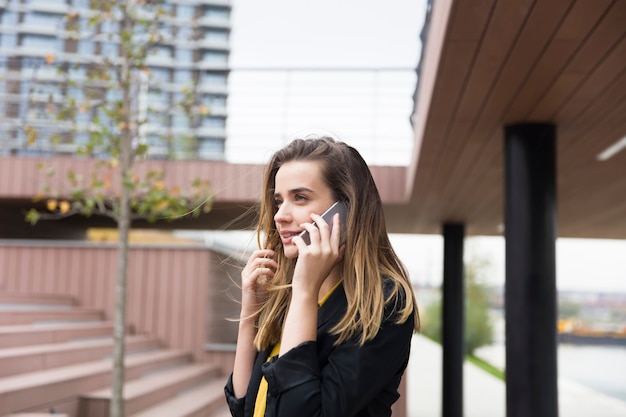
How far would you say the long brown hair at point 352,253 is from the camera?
4.74 feet

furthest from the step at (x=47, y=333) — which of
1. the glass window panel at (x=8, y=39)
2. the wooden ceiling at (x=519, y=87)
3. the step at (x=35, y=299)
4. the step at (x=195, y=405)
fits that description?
the glass window panel at (x=8, y=39)

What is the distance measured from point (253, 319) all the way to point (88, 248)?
965cm

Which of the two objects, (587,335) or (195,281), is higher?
(195,281)

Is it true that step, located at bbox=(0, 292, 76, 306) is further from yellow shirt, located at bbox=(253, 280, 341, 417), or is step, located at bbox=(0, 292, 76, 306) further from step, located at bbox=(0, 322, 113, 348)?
yellow shirt, located at bbox=(253, 280, 341, 417)

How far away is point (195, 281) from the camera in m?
10.7

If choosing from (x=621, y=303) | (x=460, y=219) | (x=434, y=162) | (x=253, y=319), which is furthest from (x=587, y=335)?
(x=253, y=319)

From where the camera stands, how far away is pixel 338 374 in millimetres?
1377

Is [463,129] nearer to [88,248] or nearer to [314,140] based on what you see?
[314,140]

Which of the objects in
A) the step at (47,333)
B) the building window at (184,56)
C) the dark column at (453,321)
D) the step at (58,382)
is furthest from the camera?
the building window at (184,56)

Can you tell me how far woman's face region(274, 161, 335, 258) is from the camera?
1.55 metres

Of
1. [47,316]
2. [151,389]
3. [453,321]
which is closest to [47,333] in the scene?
[47,316]

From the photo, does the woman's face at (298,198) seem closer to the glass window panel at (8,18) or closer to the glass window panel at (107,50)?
the glass window panel at (107,50)

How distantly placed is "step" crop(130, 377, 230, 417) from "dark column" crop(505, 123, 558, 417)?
378cm

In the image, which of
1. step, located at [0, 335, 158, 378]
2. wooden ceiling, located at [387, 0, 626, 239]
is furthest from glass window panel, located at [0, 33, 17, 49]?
wooden ceiling, located at [387, 0, 626, 239]
